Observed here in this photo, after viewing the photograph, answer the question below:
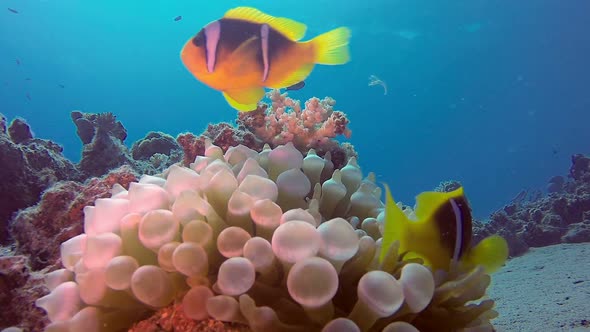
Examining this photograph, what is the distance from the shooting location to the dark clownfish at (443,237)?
1.41 meters

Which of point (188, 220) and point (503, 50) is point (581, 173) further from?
point (503, 50)

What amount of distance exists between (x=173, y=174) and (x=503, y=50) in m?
58.6

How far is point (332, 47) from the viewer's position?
2.23m

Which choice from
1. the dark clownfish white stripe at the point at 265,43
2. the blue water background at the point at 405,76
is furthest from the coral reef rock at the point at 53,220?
the blue water background at the point at 405,76

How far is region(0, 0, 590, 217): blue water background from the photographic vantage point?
143ft

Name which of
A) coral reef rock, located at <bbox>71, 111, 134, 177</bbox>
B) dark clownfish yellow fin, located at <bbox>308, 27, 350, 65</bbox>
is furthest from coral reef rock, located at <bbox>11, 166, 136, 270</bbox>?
coral reef rock, located at <bbox>71, 111, 134, 177</bbox>

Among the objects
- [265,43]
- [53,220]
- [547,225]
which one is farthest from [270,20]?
[547,225]

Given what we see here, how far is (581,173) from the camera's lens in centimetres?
1146

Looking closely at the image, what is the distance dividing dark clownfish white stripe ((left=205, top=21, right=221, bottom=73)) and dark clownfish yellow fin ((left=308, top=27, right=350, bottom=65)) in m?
0.53

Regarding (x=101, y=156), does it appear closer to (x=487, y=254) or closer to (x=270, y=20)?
(x=270, y=20)

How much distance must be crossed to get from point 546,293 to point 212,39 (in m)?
4.03

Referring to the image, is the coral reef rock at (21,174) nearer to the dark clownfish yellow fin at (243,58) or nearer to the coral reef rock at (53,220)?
the coral reef rock at (53,220)

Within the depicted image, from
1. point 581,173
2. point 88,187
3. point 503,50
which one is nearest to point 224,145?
point 88,187

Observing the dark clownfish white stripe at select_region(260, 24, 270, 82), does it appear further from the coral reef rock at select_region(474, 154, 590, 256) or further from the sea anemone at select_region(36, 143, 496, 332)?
the coral reef rock at select_region(474, 154, 590, 256)
